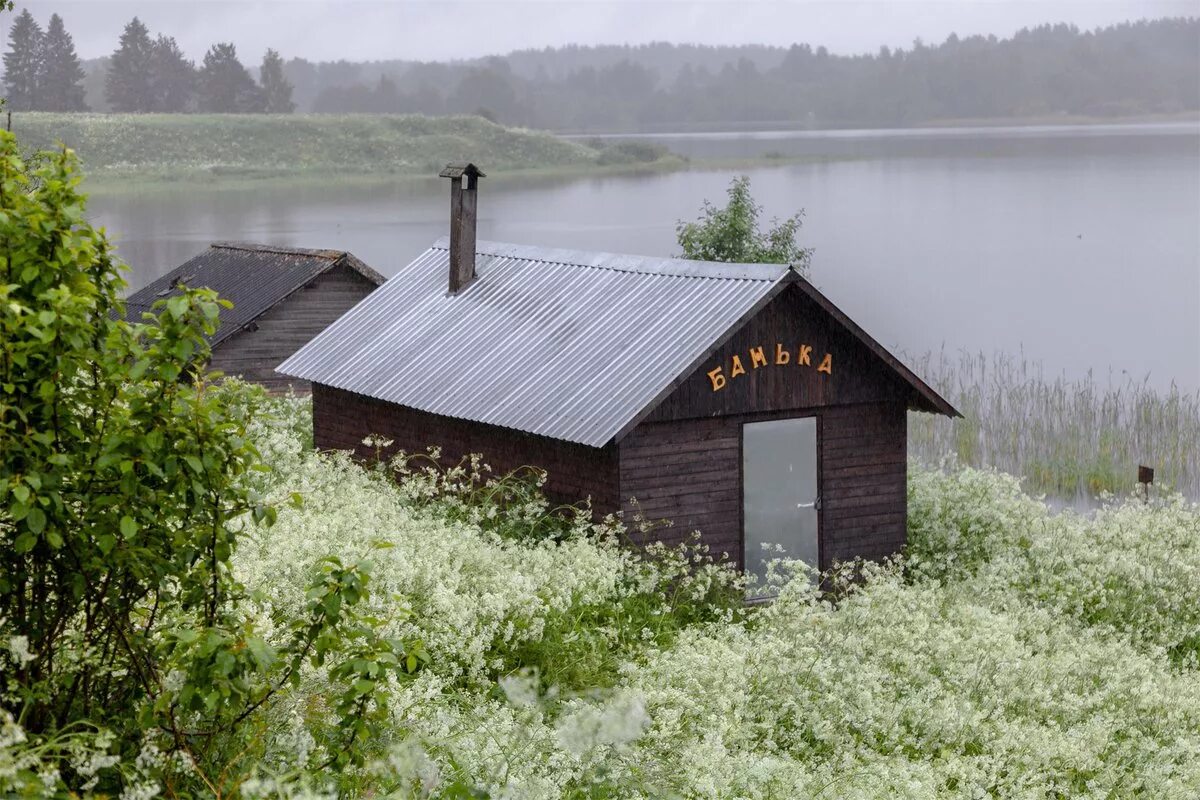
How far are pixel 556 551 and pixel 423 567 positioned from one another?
2.63 metres

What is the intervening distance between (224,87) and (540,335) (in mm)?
107550

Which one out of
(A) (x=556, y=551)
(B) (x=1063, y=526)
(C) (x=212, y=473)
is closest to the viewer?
(C) (x=212, y=473)

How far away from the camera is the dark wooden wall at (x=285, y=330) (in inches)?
1173

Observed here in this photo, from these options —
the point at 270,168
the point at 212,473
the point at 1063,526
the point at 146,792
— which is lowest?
the point at 1063,526

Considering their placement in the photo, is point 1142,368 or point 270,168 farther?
point 270,168

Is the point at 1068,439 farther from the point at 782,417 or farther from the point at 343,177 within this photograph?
the point at 343,177

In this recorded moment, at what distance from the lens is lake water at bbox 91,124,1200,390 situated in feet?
178

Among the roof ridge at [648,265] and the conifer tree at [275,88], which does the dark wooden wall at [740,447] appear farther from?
the conifer tree at [275,88]

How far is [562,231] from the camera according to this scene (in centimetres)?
8319

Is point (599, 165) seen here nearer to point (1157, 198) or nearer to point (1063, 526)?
point (1157, 198)

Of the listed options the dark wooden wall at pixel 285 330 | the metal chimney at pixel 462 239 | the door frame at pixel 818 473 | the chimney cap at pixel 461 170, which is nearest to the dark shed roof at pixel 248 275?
the dark wooden wall at pixel 285 330

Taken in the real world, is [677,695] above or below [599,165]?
below

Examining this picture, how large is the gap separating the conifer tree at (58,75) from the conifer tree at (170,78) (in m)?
11.5

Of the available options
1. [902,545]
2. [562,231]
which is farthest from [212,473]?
[562,231]
